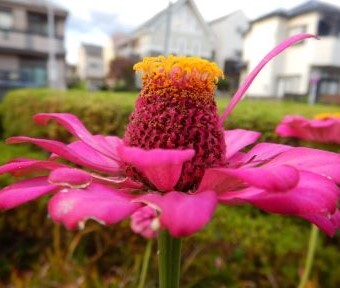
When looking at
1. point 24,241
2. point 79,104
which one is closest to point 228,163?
point 24,241

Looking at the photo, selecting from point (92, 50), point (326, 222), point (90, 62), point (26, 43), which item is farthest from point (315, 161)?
point (92, 50)

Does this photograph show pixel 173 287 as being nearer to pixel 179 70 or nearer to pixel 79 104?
pixel 179 70

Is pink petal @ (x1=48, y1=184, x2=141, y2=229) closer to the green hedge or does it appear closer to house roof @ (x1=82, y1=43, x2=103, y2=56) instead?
the green hedge

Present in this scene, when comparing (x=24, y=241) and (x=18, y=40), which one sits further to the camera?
(x=18, y=40)

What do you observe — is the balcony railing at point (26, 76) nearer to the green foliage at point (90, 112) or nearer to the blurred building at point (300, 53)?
the blurred building at point (300, 53)

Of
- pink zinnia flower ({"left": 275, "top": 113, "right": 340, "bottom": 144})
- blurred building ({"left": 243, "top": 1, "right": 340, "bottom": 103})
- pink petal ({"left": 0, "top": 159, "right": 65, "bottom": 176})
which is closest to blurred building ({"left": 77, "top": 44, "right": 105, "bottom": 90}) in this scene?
blurred building ({"left": 243, "top": 1, "right": 340, "bottom": 103})

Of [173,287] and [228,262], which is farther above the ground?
[173,287]
